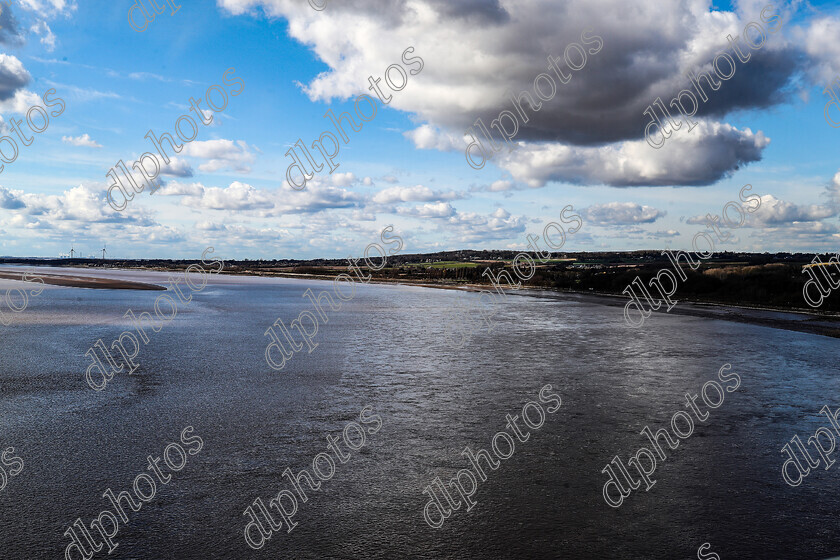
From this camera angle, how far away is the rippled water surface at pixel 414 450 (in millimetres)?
6449

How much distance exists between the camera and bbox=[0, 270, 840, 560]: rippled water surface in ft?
21.2

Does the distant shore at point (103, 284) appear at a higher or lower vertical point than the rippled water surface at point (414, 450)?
higher

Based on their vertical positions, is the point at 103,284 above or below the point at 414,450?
above

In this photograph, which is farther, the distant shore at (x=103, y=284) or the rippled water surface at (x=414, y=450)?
the distant shore at (x=103, y=284)

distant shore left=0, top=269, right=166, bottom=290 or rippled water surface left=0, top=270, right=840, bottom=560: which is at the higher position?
distant shore left=0, top=269, right=166, bottom=290

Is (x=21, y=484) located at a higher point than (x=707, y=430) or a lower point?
lower

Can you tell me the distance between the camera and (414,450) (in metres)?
9.38

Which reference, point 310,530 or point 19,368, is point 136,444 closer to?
point 310,530

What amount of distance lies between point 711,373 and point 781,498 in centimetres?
984

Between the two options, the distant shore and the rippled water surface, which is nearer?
the rippled water surface

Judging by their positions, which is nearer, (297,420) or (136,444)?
(136,444)

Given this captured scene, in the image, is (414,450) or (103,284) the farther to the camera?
(103,284)

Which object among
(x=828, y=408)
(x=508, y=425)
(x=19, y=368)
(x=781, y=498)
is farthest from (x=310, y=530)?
(x=19, y=368)

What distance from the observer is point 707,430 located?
35.7 ft
